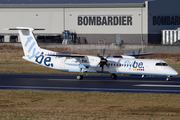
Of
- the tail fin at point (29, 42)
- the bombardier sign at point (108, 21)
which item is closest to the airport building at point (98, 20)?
the bombardier sign at point (108, 21)

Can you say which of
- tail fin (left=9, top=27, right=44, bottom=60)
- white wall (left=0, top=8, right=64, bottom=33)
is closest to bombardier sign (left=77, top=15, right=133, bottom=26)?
white wall (left=0, top=8, right=64, bottom=33)

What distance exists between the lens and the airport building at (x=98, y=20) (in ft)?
284

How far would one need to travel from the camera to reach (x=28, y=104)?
71.1 feet

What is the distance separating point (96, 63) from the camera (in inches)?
1374

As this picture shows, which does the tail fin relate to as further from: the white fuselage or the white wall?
the white wall

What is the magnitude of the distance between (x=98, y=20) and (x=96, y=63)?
176 feet

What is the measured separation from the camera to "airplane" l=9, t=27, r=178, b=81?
33375 mm

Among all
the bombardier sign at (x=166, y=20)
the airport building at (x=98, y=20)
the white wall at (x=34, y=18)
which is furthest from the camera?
the bombardier sign at (x=166, y=20)

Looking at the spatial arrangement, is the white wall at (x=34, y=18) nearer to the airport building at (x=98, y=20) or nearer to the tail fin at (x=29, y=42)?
the airport building at (x=98, y=20)

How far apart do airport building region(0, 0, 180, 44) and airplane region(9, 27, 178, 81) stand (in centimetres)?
4632

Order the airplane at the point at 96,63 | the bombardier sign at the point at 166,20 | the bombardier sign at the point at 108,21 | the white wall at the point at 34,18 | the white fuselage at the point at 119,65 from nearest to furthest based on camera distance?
the white fuselage at the point at 119,65
the airplane at the point at 96,63
the bombardier sign at the point at 108,21
the white wall at the point at 34,18
the bombardier sign at the point at 166,20

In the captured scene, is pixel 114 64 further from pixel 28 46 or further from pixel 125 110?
pixel 125 110

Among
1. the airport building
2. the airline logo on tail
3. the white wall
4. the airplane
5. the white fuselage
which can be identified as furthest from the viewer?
the white wall

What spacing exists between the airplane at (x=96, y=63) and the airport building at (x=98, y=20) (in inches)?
1824
